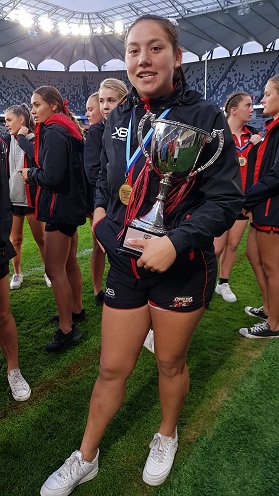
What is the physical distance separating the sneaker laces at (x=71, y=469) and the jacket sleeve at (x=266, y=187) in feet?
5.89

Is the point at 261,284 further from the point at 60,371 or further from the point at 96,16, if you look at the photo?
the point at 96,16

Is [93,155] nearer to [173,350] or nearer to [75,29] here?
[173,350]

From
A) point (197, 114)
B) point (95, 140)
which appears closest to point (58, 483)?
point (197, 114)

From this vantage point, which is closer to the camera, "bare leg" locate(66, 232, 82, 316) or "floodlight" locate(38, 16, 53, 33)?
"bare leg" locate(66, 232, 82, 316)

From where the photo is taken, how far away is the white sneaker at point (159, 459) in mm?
1577

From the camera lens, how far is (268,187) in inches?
95.3

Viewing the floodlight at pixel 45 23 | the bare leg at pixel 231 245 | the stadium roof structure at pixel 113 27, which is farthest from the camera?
the floodlight at pixel 45 23

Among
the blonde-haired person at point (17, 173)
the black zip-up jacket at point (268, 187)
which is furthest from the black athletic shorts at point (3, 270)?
the black zip-up jacket at point (268, 187)

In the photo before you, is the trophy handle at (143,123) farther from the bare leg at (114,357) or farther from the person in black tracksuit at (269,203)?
the person in black tracksuit at (269,203)

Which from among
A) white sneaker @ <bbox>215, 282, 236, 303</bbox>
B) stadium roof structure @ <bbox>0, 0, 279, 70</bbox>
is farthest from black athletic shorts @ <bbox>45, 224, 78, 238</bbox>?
stadium roof structure @ <bbox>0, 0, 279, 70</bbox>

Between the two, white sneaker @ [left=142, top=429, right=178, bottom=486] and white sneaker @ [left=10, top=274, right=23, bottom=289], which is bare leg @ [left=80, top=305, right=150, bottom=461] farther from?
white sneaker @ [left=10, top=274, right=23, bottom=289]

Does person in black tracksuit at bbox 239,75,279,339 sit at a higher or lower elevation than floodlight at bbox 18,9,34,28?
lower

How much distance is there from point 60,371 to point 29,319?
82 centimetres

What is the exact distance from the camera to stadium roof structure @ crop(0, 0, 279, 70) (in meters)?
21.1
